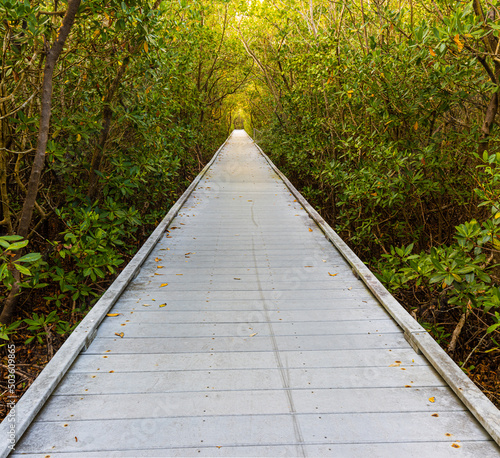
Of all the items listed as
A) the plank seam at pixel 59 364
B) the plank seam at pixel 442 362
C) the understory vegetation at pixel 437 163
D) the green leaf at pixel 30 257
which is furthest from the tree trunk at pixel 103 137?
the plank seam at pixel 442 362

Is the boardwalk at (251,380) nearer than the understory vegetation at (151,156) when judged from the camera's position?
Yes

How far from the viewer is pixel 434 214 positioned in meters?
5.64

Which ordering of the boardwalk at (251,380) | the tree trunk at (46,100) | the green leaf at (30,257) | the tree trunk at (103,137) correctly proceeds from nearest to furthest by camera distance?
the boardwalk at (251,380) → the green leaf at (30,257) → the tree trunk at (46,100) → the tree trunk at (103,137)

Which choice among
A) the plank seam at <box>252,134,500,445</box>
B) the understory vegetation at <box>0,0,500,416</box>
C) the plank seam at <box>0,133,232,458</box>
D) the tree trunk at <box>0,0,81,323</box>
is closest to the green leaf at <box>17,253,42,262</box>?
the understory vegetation at <box>0,0,500,416</box>

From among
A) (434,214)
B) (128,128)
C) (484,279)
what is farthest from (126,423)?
(434,214)

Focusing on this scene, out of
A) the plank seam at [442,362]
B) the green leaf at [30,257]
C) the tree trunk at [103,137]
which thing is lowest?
the plank seam at [442,362]

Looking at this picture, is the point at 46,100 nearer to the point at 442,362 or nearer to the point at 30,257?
the point at 30,257

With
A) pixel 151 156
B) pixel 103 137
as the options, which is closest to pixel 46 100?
pixel 103 137

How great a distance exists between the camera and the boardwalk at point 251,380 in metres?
1.76

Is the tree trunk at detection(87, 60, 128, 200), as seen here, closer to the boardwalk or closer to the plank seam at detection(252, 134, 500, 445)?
the boardwalk

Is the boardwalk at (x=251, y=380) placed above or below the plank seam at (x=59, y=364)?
below

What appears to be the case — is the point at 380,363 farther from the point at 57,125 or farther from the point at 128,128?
the point at 128,128

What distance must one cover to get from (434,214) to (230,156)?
10029 mm

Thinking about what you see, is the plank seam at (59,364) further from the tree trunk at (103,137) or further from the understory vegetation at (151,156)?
the tree trunk at (103,137)
